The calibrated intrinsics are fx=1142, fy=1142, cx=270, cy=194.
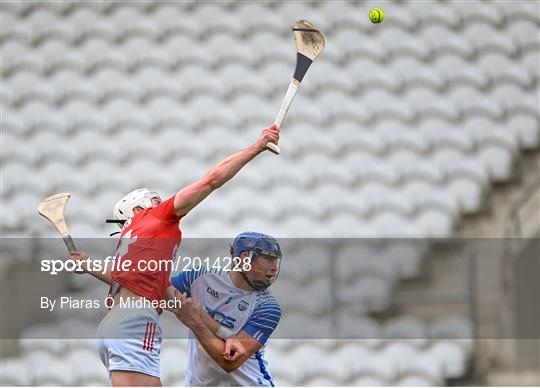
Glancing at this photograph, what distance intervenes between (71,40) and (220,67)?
143 centimetres

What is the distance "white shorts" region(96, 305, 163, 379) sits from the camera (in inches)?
164

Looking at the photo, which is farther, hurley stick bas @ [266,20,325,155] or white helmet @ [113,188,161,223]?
white helmet @ [113,188,161,223]

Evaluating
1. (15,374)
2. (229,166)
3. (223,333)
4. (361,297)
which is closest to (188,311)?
(223,333)

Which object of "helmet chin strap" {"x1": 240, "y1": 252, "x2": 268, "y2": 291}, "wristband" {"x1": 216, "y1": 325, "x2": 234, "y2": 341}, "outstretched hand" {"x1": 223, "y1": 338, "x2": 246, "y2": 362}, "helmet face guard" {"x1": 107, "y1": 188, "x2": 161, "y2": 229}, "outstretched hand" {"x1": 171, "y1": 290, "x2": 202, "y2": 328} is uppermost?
"helmet face guard" {"x1": 107, "y1": 188, "x2": 161, "y2": 229}

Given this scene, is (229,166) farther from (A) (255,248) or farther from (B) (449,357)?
(B) (449,357)

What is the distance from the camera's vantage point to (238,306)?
173 inches

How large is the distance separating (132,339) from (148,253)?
33 cm

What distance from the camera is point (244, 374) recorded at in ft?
14.7

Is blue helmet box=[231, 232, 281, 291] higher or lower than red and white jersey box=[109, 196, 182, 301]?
higher

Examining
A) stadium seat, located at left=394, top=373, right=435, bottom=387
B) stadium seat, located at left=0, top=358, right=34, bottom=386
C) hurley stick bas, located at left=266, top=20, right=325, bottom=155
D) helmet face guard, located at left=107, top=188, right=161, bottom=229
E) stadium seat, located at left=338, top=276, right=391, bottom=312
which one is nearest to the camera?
hurley stick bas, located at left=266, top=20, right=325, bottom=155

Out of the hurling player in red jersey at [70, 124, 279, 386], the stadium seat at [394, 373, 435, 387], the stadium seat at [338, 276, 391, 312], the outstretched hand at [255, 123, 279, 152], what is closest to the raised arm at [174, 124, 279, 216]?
the outstretched hand at [255, 123, 279, 152]

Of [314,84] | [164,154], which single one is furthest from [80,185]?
[314,84]

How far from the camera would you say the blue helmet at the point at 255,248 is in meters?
4.38

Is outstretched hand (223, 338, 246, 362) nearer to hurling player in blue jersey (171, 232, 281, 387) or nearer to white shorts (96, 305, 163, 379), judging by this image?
hurling player in blue jersey (171, 232, 281, 387)
